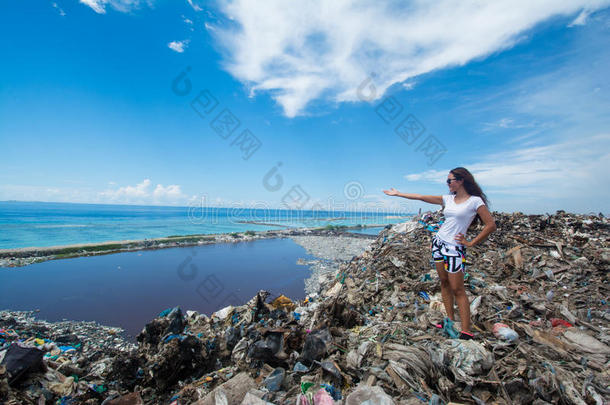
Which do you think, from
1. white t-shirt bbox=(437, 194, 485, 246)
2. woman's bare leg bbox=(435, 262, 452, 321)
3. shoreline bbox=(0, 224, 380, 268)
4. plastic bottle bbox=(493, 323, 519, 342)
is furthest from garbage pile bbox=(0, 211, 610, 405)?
shoreline bbox=(0, 224, 380, 268)

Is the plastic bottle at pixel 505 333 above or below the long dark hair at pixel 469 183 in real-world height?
below

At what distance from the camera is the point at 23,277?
9.46m

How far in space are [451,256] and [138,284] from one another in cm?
1025

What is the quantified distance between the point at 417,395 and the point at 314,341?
104 centimetres

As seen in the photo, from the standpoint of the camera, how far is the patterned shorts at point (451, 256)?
2.49 metres

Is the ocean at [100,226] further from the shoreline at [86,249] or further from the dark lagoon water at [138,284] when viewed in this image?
the dark lagoon water at [138,284]

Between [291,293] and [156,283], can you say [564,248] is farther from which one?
[156,283]

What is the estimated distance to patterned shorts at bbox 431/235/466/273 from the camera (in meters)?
2.49

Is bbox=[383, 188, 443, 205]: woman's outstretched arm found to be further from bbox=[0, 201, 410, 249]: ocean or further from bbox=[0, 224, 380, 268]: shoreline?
bbox=[0, 201, 410, 249]: ocean

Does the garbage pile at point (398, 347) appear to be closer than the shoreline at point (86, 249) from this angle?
Yes

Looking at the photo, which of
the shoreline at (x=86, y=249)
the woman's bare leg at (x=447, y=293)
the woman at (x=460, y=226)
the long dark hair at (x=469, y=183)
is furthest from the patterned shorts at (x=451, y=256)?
the shoreline at (x=86, y=249)

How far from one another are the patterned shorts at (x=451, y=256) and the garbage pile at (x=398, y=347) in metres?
0.68

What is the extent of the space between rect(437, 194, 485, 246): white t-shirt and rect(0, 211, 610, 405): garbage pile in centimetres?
99

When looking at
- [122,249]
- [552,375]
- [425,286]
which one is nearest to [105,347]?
[425,286]
